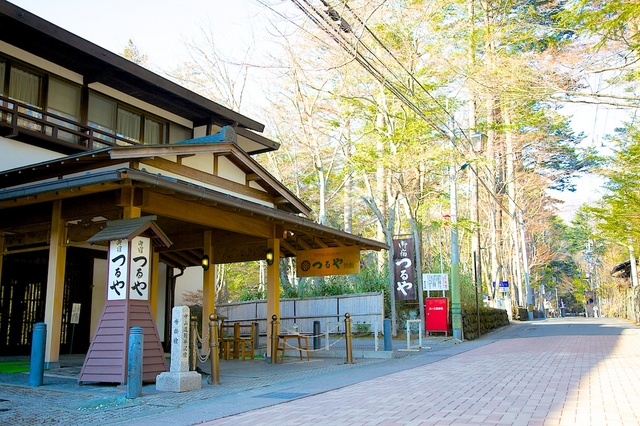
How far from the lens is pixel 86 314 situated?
16594 millimetres

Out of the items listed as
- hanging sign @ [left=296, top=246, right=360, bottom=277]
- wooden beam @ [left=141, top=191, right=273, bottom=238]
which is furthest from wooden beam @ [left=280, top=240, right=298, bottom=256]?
wooden beam @ [left=141, top=191, right=273, bottom=238]

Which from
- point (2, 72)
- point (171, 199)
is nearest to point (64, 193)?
point (171, 199)

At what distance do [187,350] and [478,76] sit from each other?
9.90 m

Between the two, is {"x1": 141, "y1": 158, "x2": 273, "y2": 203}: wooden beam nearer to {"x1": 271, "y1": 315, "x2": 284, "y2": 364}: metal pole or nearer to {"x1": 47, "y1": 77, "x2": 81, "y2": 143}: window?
{"x1": 47, "y1": 77, "x2": 81, "y2": 143}: window

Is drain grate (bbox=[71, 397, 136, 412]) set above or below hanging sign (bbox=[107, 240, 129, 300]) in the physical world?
below

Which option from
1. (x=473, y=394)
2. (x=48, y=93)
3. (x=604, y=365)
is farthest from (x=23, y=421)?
(x=604, y=365)

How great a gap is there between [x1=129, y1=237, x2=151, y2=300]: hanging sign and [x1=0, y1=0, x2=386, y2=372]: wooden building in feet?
2.38

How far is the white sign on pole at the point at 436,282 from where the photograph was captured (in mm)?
20672

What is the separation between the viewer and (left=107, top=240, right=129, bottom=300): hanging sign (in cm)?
955

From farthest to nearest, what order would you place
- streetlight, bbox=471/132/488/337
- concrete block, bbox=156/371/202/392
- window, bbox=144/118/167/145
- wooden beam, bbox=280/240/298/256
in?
streetlight, bbox=471/132/488/337
wooden beam, bbox=280/240/298/256
window, bbox=144/118/167/145
concrete block, bbox=156/371/202/392

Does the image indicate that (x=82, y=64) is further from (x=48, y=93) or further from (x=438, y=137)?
(x=438, y=137)

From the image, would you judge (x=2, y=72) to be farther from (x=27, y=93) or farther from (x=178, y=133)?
(x=178, y=133)

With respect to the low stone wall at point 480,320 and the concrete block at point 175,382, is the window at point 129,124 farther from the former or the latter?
the low stone wall at point 480,320

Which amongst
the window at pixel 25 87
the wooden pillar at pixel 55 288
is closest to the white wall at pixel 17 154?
the window at pixel 25 87
